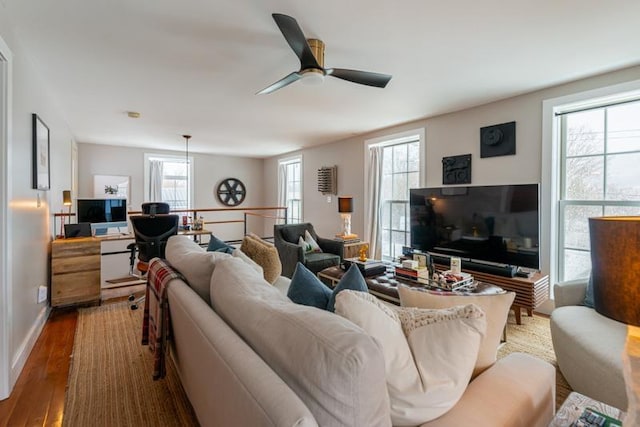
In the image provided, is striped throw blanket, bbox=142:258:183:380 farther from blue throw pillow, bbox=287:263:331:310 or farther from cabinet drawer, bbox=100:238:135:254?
cabinet drawer, bbox=100:238:135:254

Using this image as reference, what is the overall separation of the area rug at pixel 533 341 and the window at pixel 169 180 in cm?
649

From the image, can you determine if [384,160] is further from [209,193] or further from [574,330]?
[209,193]

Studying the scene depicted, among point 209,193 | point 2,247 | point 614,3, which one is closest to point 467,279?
point 614,3

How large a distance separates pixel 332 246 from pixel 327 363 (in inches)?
146

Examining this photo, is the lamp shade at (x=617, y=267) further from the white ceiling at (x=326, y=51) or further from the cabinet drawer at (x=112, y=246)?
the cabinet drawer at (x=112, y=246)

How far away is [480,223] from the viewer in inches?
123

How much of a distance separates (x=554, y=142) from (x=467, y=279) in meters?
1.68

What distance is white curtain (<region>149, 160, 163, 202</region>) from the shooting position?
6574 millimetres

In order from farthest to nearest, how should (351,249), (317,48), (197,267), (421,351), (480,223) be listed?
1. (351,249)
2. (480,223)
3. (317,48)
4. (197,267)
5. (421,351)

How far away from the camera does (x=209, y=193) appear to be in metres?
7.27

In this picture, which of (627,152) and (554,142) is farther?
(554,142)

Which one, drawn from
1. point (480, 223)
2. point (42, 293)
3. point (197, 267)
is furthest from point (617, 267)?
point (42, 293)

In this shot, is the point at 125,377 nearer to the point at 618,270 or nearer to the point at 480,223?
the point at 618,270

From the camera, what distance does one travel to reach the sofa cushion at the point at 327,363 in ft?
2.16
